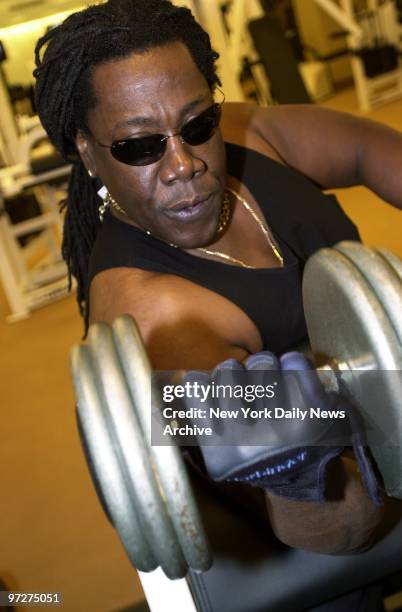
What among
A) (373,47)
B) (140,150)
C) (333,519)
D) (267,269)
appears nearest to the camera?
(333,519)

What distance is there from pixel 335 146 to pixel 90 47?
0.50 metres

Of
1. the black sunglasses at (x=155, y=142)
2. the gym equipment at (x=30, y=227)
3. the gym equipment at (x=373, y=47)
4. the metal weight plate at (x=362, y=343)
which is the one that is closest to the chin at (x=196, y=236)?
the black sunglasses at (x=155, y=142)

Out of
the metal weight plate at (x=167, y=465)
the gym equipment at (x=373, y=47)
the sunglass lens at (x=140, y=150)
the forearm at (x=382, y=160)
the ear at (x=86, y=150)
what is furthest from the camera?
the gym equipment at (x=373, y=47)

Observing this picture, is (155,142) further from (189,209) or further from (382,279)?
(382,279)

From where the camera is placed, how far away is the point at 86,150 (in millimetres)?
1156

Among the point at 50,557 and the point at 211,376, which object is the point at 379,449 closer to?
the point at 211,376

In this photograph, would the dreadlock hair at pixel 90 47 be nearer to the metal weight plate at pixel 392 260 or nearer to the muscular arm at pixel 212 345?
the muscular arm at pixel 212 345

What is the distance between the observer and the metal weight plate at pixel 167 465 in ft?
2.10

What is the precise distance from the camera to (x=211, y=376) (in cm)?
72

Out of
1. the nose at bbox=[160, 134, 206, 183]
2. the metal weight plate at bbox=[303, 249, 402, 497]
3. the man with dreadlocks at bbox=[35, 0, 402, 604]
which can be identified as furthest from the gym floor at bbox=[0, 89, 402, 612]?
the nose at bbox=[160, 134, 206, 183]

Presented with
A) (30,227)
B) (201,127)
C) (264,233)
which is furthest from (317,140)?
(30,227)

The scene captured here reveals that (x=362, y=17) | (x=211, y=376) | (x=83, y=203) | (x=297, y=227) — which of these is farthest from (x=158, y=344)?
(x=362, y=17)

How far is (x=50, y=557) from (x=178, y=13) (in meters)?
1.36

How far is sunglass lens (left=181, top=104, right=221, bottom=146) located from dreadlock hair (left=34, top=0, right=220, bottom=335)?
0.09 metres
